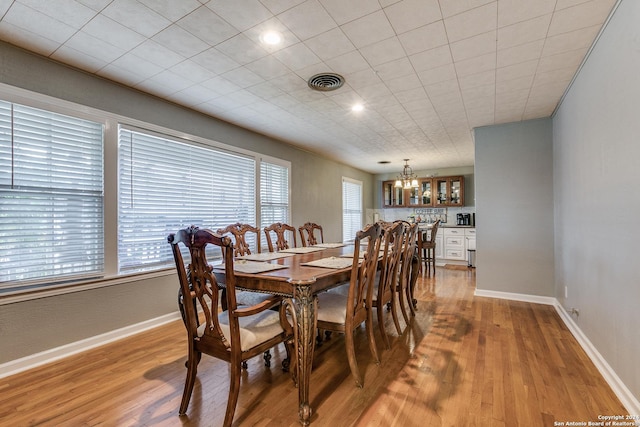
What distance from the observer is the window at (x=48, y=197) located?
7.24ft

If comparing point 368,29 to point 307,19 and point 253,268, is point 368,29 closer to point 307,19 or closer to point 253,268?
point 307,19

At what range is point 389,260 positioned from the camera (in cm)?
254

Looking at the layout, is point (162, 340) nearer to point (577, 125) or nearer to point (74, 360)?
point (74, 360)

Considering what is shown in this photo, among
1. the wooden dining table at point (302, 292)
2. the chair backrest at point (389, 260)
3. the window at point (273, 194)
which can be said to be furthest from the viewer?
the window at point (273, 194)

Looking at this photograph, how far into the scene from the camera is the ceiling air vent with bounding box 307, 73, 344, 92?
268 centimetres

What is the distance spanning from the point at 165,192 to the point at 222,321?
6.80 feet

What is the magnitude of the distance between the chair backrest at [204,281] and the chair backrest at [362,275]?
76 centimetres

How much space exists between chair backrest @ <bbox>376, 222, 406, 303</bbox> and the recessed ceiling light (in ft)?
5.34

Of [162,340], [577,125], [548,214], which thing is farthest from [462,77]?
[162,340]

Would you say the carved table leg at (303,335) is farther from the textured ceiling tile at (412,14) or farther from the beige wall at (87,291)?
the beige wall at (87,291)

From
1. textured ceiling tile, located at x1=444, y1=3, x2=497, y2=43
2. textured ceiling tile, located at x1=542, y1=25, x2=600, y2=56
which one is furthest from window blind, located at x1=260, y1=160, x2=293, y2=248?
textured ceiling tile, located at x1=542, y1=25, x2=600, y2=56

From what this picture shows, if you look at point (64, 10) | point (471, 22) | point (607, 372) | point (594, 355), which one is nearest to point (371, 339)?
point (607, 372)

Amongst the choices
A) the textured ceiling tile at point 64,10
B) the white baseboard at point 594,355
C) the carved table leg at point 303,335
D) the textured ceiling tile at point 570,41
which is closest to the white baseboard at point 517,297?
the white baseboard at point 594,355

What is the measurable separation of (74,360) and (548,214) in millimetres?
5248
